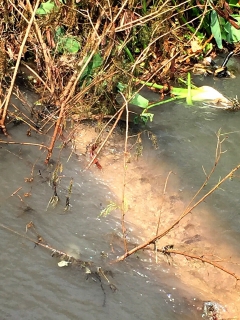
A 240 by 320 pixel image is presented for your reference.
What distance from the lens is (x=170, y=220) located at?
2.58 metres

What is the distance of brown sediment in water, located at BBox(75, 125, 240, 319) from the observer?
2213 mm

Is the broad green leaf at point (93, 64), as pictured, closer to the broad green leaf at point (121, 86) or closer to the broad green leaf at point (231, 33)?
the broad green leaf at point (121, 86)

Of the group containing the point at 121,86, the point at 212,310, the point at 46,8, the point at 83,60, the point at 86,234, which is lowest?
the point at 212,310

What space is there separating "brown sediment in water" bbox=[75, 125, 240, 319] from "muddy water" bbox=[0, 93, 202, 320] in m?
0.09

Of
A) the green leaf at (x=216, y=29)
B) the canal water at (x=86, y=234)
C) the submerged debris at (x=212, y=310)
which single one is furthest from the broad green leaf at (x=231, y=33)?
the submerged debris at (x=212, y=310)

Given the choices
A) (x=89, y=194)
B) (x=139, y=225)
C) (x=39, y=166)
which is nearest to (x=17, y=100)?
(x=39, y=166)

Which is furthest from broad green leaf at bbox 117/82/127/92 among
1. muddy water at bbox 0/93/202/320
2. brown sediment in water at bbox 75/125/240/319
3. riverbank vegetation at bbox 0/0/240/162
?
muddy water at bbox 0/93/202/320

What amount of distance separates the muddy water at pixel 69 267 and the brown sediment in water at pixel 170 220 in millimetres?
85

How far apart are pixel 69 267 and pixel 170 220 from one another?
70 cm

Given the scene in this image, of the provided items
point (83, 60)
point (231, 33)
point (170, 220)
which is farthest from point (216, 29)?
point (170, 220)

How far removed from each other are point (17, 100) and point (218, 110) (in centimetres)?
159

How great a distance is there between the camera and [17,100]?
3.27 metres

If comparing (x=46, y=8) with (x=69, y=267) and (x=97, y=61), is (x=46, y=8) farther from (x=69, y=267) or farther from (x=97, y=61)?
(x=69, y=267)

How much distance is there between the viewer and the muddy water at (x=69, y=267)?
1.98 m
